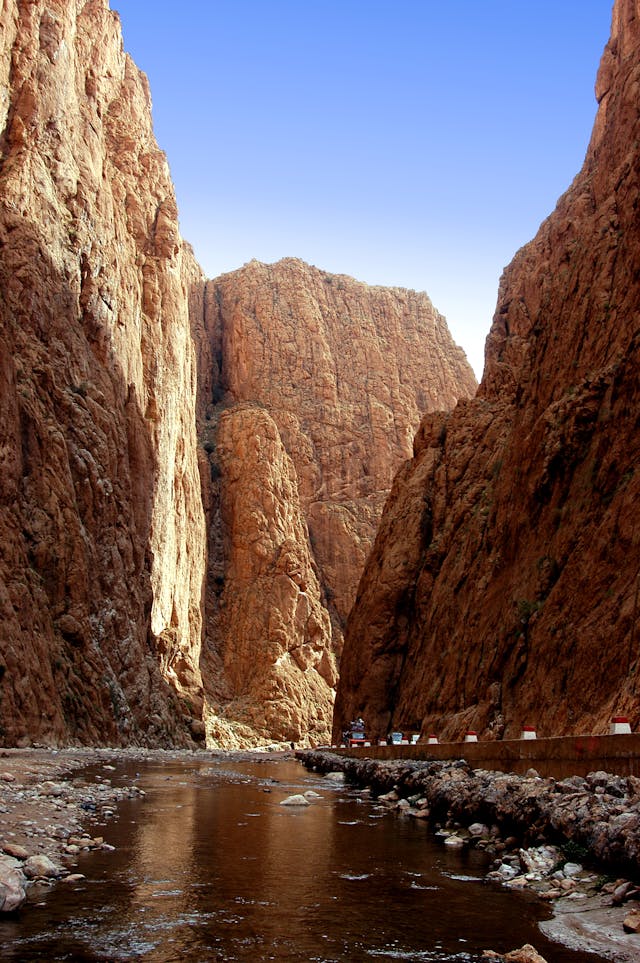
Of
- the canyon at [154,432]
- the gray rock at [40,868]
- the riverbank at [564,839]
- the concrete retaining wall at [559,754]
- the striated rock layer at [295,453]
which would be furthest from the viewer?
the striated rock layer at [295,453]

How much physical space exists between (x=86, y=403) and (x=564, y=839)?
39.7 m

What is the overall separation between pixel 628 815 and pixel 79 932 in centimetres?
517

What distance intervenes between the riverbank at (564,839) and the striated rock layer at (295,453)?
55.1 metres

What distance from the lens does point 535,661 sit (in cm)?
2534

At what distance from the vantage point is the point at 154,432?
6153cm

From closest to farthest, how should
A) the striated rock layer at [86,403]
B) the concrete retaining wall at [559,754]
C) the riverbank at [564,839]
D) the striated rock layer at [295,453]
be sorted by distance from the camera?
Answer: 1. the riverbank at [564,839]
2. the concrete retaining wall at [559,754]
3. the striated rock layer at [86,403]
4. the striated rock layer at [295,453]

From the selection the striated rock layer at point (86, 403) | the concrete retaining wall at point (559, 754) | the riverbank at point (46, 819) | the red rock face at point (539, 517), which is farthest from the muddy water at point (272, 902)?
the striated rock layer at point (86, 403)

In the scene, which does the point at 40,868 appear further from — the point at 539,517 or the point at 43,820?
the point at 539,517

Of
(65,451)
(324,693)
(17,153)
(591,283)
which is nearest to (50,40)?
(17,153)

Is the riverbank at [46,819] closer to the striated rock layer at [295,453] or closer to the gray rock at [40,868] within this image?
the gray rock at [40,868]

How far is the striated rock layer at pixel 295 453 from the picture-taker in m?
82.0

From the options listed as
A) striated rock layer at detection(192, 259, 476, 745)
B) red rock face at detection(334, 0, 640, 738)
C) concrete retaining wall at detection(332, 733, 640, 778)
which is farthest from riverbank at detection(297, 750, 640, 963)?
striated rock layer at detection(192, 259, 476, 745)

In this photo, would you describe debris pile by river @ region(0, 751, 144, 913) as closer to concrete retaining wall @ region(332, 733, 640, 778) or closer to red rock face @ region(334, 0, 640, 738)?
concrete retaining wall @ region(332, 733, 640, 778)

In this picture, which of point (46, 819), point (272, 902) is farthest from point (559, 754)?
point (46, 819)
